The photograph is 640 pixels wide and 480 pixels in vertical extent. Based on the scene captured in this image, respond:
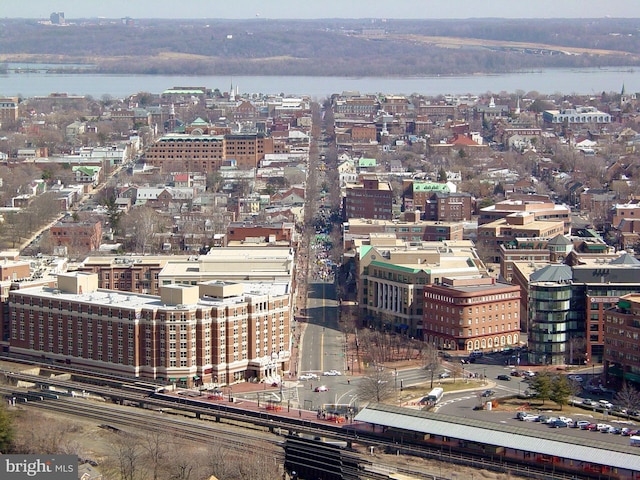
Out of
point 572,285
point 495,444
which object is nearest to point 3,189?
point 572,285

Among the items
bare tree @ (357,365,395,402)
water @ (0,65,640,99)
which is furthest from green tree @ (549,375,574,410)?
water @ (0,65,640,99)

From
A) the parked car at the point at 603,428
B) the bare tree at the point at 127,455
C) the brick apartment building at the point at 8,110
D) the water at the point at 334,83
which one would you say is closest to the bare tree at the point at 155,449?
the bare tree at the point at 127,455

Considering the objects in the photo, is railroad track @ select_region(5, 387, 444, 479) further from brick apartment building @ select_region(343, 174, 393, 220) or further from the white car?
brick apartment building @ select_region(343, 174, 393, 220)

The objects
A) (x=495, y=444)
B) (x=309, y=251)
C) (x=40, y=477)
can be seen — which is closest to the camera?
(x=40, y=477)

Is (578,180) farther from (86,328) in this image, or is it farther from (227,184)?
(86,328)

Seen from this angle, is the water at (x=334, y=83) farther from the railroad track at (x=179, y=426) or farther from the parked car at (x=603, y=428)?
the parked car at (x=603, y=428)

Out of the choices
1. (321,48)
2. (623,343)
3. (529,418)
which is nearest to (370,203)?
(623,343)
